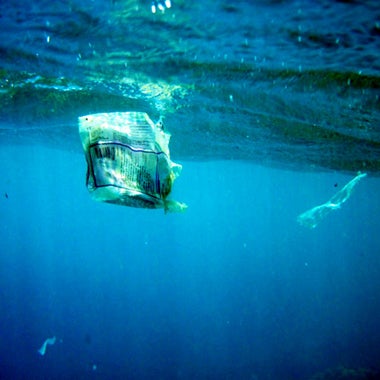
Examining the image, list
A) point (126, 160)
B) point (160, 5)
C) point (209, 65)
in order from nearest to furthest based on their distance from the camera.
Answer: point (126, 160) → point (160, 5) → point (209, 65)

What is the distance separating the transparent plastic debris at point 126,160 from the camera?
47.5 inches

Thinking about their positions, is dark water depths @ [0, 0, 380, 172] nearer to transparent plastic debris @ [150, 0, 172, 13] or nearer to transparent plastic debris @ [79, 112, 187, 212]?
transparent plastic debris @ [150, 0, 172, 13]

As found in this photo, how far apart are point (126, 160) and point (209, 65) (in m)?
10.2

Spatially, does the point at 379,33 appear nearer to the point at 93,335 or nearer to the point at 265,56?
the point at 265,56

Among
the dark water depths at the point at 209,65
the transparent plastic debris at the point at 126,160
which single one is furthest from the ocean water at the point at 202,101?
the transparent plastic debris at the point at 126,160

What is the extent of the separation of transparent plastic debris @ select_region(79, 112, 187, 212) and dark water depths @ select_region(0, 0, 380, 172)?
22.4ft

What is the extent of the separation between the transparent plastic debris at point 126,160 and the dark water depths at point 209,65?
682 cm

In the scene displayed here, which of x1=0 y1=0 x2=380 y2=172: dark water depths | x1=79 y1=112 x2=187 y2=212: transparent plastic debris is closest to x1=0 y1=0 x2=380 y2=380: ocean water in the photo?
x1=0 y1=0 x2=380 y2=172: dark water depths

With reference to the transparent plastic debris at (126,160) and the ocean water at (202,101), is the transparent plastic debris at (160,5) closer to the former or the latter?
the ocean water at (202,101)

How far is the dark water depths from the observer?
7418 millimetres

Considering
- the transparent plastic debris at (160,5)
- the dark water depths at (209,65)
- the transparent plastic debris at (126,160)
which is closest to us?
the transparent plastic debris at (126,160)

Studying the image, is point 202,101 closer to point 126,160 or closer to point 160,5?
point 160,5

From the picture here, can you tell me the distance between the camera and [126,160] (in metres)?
1.25

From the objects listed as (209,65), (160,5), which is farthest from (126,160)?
(209,65)
